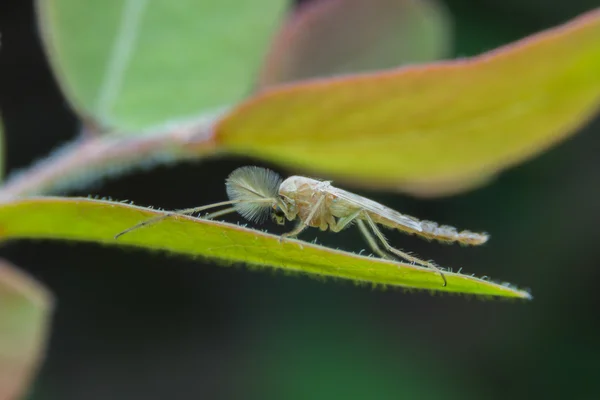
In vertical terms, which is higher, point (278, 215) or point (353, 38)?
point (353, 38)

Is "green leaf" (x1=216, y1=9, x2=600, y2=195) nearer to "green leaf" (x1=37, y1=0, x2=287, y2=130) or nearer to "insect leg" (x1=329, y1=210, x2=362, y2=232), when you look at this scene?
"insect leg" (x1=329, y1=210, x2=362, y2=232)

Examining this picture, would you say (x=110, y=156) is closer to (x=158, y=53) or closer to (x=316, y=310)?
(x=158, y=53)

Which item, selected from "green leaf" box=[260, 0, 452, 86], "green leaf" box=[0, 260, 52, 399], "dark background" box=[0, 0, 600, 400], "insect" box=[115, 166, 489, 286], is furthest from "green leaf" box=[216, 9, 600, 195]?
"dark background" box=[0, 0, 600, 400]

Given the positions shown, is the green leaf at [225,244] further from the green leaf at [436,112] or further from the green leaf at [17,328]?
the green leaf at [17,328]

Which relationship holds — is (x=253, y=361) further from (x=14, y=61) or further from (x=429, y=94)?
(x=429, y=94)

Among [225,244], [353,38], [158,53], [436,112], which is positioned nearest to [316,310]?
[353,38]

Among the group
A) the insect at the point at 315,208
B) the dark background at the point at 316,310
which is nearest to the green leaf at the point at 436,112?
the insect at the point at 315,208
